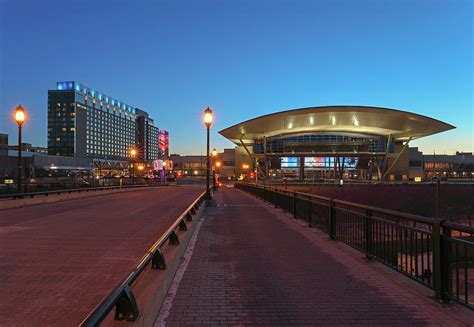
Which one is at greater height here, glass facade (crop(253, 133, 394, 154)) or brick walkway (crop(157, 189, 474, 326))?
glass facade (crop(253, 133, 394, 154))

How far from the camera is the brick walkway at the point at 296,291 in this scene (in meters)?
5.20

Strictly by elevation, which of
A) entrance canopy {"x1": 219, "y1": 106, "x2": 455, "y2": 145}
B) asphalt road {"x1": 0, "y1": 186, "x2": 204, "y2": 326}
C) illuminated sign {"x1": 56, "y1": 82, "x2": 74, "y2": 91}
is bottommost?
asphalt road {"x1": 0, "y1": 186, "x2": 204, "y2": 326}

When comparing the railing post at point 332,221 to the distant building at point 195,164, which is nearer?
the railing post at point 332,221

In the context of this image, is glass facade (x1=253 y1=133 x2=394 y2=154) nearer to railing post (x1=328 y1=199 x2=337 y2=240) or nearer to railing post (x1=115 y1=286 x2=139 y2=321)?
railing post (x1=328 y1=199 x2=337 y2=240)

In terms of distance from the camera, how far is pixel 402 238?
9.74m

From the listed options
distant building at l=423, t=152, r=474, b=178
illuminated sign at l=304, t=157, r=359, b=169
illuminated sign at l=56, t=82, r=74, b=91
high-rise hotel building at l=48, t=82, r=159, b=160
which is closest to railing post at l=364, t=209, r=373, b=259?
illuminated sign at l=304, t=157, r=359, b=169

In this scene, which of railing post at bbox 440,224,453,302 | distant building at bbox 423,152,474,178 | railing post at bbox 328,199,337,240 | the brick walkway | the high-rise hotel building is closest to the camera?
the brick walkway

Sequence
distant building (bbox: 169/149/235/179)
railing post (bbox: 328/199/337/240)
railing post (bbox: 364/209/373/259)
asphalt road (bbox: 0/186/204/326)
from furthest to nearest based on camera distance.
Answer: distant building (bbox: 169/149/235/179)
railing post (bbox: 328/199/337/240)
railing post (bbox: 364/209/373/259)
asphalt road (bbox: 0/186/204/326)

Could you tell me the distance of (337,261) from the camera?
8617mm

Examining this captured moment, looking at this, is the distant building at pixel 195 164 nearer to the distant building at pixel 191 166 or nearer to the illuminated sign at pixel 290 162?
the distant building at pixel 191 166

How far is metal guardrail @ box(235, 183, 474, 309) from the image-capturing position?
5.63m

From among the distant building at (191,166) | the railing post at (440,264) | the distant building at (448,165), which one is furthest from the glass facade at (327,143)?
the railing post at (440,264)

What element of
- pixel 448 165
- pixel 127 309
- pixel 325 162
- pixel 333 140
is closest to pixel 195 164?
pixel 325 162

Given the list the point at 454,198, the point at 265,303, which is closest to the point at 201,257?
the point at 265,303
